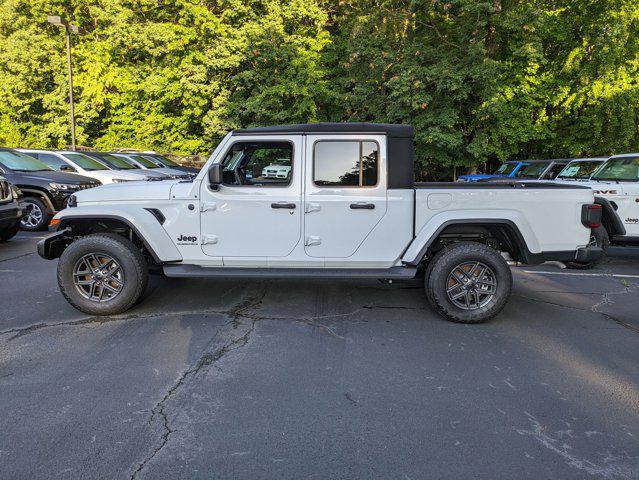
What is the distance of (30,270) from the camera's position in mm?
7281

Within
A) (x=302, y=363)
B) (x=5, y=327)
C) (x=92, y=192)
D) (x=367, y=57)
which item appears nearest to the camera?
(x=302, y=363)

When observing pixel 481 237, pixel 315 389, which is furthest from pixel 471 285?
pixel 315 389

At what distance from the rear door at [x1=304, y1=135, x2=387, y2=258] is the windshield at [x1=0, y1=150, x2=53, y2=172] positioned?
9.40 m

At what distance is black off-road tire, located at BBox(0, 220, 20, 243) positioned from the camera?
9.30 m

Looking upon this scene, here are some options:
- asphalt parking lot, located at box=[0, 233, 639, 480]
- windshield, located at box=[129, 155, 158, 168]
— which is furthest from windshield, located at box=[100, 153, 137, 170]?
asphalt parking lot, located at box=[0, 233, 639, 480]

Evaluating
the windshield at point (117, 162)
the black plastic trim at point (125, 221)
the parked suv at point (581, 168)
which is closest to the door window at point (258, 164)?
the black plastic trim at point (125, 221)

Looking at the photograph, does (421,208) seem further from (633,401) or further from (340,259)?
Answer: (633,401)

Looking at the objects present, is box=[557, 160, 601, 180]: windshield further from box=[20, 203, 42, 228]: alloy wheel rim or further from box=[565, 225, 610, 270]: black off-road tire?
box=[20, 203, 42, 228]: alloy wheel rim

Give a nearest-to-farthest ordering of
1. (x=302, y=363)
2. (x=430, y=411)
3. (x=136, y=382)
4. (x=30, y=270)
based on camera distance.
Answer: (x=430, y=411), (x=136, y=382), (x=302, y=363), (x=30, y=270)

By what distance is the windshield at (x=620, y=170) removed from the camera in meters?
8.62

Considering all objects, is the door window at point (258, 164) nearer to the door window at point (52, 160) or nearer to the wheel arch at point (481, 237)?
the wheel arch at point (481, 237)

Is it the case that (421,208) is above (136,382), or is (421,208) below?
above

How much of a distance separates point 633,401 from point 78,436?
3661 millimetres

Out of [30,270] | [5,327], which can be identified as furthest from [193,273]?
[30,270]
